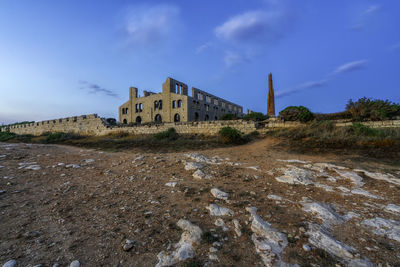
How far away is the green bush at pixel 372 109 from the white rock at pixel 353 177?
8979mm

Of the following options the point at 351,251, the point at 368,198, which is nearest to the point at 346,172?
the point at 368,198

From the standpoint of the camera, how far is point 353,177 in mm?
4117

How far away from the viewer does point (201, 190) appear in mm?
3438

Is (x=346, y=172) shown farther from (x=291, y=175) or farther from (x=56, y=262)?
(x=56, y=262)

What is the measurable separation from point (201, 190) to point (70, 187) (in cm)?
286

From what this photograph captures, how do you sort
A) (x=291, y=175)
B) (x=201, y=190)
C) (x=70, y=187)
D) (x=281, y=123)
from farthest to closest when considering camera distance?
1. (x=281, y=123)
2. (x=291, y=175)
3. (x=70, y=187)
4. (x=201, y=190)

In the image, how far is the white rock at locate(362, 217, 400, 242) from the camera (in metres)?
2.11

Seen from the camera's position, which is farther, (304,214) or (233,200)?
(233,200)

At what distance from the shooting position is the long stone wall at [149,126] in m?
12.7

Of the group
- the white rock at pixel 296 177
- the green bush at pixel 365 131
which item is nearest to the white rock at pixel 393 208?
the white rock at pixel 296 177

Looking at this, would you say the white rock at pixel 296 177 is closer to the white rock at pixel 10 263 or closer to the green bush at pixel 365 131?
the white rock at pixel 10 263

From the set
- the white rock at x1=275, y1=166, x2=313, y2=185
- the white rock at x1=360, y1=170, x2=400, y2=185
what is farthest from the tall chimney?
the white rock at x1=275, y1=166, x2=313, y2=185

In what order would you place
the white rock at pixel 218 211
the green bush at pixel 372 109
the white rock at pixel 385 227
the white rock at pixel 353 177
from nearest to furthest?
the white rock at pixel 385 227 < the white rock at pixel 218 211 < the white rock at pixel 353 177 < the green bush at pixel 372 109

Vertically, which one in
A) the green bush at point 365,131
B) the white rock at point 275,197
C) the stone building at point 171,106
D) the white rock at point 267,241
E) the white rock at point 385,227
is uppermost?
the stone building at point 171,106
